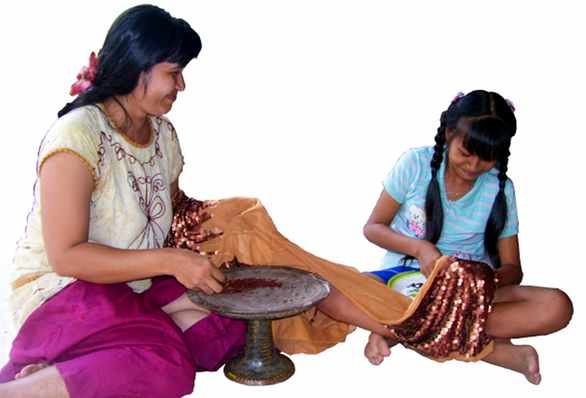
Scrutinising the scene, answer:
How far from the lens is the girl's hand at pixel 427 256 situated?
2680 mm

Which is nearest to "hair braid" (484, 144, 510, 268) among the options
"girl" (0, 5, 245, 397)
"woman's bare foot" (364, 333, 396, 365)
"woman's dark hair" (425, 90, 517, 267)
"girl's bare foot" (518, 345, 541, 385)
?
"woman's dark hair" (425, 90, 517, 267)

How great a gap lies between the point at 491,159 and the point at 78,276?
142cm

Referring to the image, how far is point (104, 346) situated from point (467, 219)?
55.9 inches

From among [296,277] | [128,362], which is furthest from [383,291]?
[128,362]

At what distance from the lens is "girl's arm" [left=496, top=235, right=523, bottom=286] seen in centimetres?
280

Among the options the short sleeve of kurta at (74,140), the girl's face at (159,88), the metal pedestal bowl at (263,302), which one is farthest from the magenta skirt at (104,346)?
the girl's face at (159,88)

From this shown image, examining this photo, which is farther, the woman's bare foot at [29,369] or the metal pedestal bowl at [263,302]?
the metal pedestal bowl at [263,302]

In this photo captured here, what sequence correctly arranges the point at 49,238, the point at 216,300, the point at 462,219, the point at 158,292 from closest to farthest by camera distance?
1. the point at 49,238
2. the point at 216,300
3. the point at 158,292
4. the point at 462,219

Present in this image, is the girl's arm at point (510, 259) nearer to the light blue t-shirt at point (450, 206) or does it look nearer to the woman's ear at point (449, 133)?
the light blue t-shirt at point (450, 206)

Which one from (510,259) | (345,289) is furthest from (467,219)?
(345,289)

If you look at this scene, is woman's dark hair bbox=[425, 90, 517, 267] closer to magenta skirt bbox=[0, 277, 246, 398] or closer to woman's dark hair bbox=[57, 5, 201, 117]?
woman's dark hair bbox=[57, 5, 201, 117]

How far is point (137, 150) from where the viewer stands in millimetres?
2424

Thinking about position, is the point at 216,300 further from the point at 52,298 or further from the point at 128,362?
the point at 52,298

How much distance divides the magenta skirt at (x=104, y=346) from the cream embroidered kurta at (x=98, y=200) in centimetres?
9
